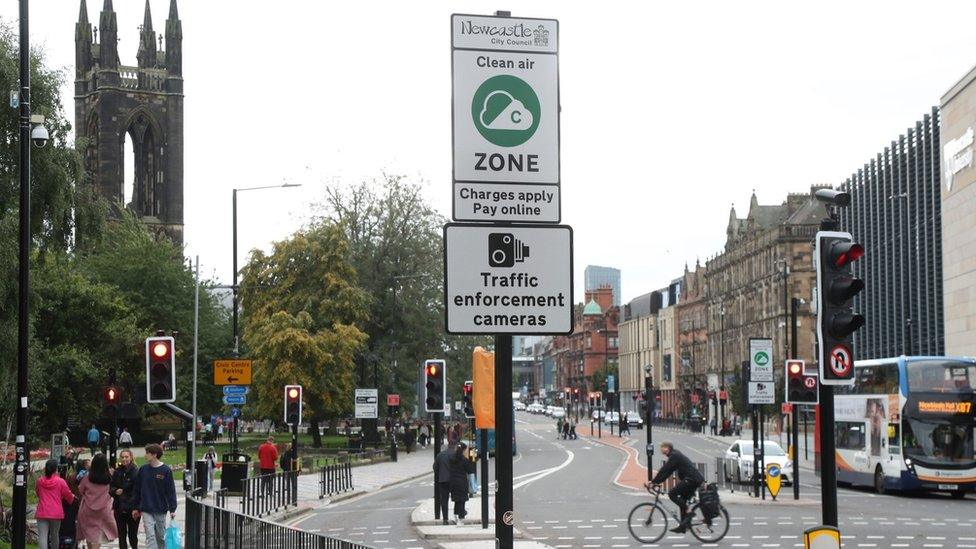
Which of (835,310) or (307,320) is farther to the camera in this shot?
(307,320)

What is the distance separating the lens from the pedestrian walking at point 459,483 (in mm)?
26547

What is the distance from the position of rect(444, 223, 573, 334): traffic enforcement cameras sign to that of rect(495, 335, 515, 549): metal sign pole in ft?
0.58

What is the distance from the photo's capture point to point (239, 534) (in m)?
13.2

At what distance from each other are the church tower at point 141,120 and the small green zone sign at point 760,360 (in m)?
89.6

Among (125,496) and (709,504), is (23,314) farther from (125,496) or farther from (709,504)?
(709,504)

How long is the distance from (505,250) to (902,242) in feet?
231

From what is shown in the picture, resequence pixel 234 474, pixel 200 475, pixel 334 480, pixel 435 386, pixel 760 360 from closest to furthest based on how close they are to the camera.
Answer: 1. pixel 435 386
2. pixel 200 475
3. pixel 234 474
4. pixel 760 360
5. pixel 334 480

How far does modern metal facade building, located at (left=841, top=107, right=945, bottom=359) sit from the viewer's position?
68.9m

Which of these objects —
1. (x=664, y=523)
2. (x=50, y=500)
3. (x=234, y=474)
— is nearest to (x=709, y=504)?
(x=664, y=523)

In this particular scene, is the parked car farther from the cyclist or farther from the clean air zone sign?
the clean air zone sign

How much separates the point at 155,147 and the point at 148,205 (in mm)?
5298

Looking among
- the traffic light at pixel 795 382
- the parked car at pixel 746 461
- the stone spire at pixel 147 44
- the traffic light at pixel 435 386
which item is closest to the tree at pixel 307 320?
the parked car at pixel 746 461

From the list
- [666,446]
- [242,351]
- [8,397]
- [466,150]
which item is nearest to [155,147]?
[242,351]

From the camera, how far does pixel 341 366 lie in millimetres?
66625
